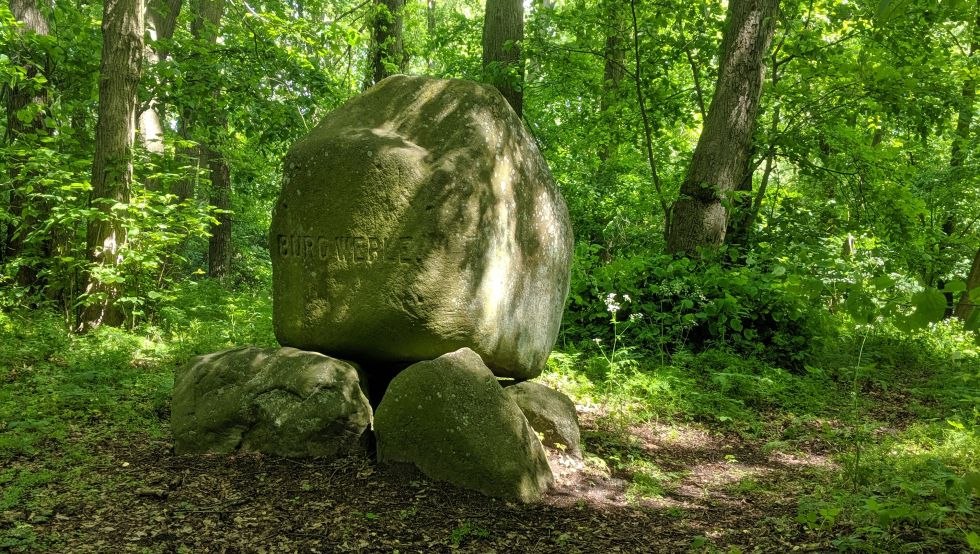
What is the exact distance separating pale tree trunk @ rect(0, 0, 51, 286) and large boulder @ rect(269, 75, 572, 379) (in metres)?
4.88

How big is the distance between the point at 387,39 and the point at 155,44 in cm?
347

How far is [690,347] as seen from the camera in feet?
27.2

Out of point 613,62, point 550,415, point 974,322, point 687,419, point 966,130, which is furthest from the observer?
point 966,130

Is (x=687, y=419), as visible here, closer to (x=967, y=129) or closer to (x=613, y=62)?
(x=613, y=62)

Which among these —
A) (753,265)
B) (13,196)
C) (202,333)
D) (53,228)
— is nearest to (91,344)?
(202,333)

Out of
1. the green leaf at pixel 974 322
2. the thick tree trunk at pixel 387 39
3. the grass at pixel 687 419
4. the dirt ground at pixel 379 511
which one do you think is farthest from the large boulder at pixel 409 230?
Answer: the thick tree trunk at pixel 387 39

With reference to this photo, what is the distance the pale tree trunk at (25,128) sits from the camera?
26.0 ft

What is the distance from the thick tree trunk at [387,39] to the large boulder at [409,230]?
6.02m

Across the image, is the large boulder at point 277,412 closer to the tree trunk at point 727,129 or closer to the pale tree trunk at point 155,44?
the pale tree trunk at point 155,44

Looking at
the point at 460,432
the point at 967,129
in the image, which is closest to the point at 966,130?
the point at 967,129

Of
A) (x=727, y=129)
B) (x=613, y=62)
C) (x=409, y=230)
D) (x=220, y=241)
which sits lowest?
(x=220, y=241)

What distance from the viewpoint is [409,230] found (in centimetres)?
457

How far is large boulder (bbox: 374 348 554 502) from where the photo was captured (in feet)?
13.9

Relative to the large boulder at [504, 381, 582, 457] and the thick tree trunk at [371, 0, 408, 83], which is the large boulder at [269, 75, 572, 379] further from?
the thick tree trunk at [371, 0, 408, 83]
